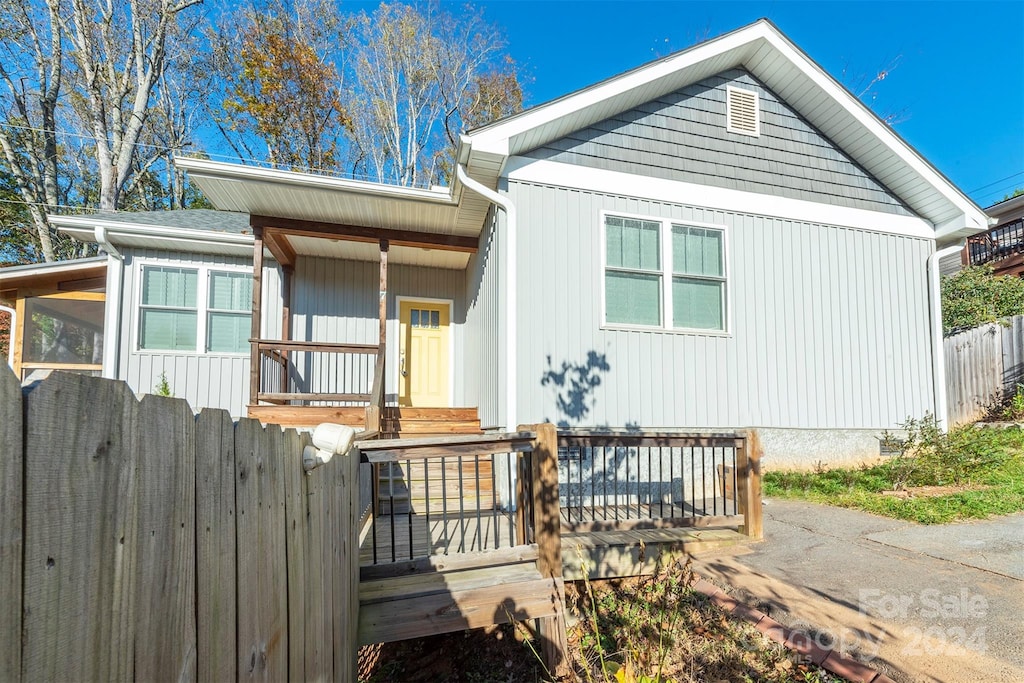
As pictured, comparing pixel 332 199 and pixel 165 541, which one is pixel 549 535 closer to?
pixel 165 541

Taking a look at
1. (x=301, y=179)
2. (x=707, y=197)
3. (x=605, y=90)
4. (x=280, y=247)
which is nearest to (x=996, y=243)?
(x=707, y=197)

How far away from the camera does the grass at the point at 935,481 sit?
16.8ft

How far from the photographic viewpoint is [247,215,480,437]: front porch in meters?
6.71

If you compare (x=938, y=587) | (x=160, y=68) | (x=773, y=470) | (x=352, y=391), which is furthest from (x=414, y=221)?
(x=160, y=68)

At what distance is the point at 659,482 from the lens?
5219mm

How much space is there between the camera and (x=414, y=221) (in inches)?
272

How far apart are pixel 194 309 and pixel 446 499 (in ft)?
18.3

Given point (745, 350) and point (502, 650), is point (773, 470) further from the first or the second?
point (502, 650)

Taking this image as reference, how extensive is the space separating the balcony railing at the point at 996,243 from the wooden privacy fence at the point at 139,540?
68.8 ft

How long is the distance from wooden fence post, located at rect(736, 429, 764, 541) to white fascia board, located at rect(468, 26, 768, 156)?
3850 millimetres

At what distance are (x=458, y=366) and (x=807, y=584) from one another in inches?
239

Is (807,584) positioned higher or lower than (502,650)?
higher

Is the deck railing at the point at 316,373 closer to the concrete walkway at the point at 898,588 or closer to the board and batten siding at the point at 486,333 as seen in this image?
the board and batten siding at the point at 486,333

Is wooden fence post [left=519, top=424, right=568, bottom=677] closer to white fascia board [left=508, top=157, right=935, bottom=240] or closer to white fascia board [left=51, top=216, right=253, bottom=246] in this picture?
white fascia board [left=508, top=157, right=935, bottom=240]
